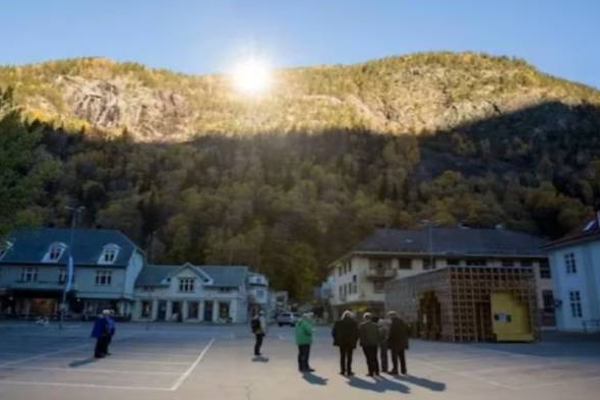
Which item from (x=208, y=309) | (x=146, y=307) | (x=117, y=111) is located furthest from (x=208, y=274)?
(x=117, y=111)

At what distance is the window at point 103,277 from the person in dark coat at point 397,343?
174 ft

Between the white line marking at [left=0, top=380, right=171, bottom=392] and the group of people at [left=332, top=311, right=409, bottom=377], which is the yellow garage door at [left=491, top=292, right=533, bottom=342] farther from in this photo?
the white line marking at [left=0, top=380, right=171, bottom=392]

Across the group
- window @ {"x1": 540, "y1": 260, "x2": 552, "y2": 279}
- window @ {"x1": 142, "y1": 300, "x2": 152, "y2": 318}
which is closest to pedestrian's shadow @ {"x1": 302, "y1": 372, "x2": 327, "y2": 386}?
window @ {"x1": 540, "y1": 260, "x2": 552, "y2": 279}

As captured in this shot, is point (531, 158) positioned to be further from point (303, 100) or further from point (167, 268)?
point (167, 268)

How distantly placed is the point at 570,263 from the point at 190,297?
4216 cm

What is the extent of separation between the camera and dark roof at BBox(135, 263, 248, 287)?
219 feet

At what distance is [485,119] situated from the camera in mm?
185125

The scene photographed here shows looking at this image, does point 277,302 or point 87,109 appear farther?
point 87,109

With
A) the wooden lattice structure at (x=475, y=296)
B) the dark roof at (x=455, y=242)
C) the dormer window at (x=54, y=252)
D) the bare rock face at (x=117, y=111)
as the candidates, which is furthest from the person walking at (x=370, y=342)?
the bare rock face at (x=117, y=111)

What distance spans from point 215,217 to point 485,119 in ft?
369

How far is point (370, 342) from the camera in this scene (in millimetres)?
14383

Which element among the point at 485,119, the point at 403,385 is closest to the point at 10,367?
the point at 403,385

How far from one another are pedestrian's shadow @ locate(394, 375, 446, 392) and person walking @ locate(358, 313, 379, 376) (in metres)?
0.64

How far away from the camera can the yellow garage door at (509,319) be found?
28.3m
